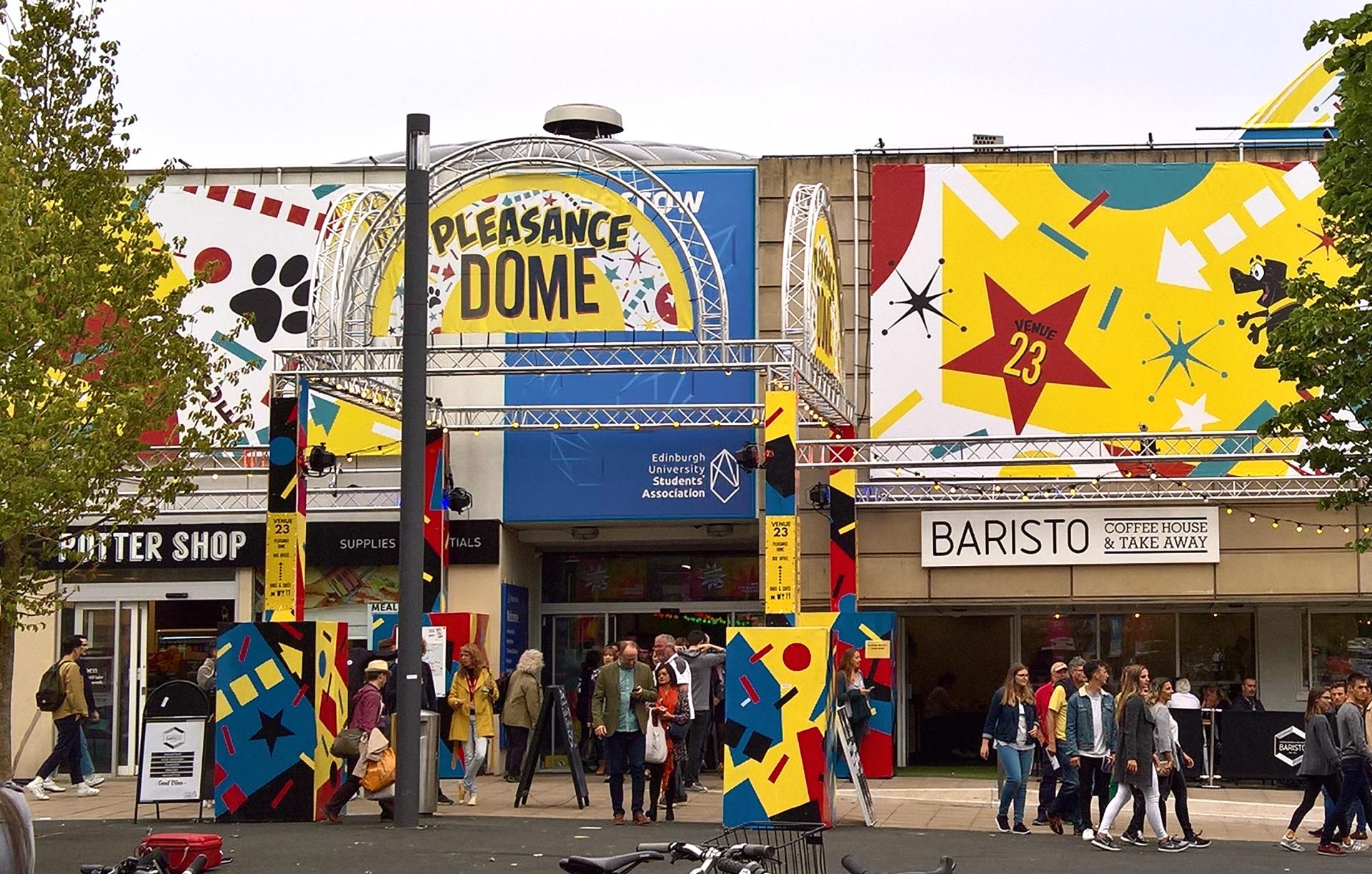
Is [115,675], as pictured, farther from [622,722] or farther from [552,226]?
[622,722]

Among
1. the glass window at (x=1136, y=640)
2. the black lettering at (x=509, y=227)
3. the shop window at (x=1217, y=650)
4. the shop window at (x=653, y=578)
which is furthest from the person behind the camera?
the shop window at (x=653, y=578)

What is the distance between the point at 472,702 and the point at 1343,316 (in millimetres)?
9805

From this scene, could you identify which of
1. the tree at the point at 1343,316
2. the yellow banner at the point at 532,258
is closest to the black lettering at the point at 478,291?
the yellow banner at the point at 532,258

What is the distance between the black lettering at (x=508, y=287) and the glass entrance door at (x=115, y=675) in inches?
295

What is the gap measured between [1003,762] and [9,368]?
9.43 meters

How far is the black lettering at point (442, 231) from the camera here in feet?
69.2

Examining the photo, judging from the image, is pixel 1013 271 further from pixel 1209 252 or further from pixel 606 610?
pixel 606 610

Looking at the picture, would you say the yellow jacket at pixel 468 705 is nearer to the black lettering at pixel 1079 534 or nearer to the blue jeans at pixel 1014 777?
the blue jeans at pixel 1014 777

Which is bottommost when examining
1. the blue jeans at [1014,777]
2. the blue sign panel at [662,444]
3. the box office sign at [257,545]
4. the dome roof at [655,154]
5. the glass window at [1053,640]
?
the blue jeans at [1014,777]

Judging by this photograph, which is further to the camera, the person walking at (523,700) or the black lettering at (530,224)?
the black lettering at (530,224)

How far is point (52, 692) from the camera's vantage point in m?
19.5

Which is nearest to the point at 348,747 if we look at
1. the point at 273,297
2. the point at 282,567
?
the point at 282,567

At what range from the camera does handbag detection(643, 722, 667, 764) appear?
16.7m

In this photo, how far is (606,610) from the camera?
25656mm
